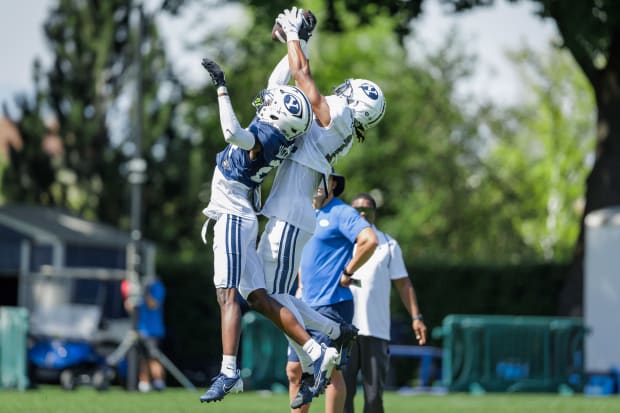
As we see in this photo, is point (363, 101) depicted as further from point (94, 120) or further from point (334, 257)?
point (94, 120)

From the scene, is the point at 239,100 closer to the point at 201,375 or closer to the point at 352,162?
the point at 352,162

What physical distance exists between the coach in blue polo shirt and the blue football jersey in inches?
58.2

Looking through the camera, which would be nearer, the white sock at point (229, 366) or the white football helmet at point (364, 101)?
the white sock at point (229, 366)

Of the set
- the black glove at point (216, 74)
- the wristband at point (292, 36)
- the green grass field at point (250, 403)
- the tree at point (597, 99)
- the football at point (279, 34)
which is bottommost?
the green grass field at point (250, 403)

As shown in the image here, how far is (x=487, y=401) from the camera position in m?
20.1

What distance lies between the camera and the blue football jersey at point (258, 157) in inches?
372

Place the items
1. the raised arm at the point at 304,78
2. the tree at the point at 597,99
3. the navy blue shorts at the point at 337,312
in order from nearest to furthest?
the raised arm at the point at 304,78
the navy blue shorts at the point at 337,312
the tree at the point at 597,99

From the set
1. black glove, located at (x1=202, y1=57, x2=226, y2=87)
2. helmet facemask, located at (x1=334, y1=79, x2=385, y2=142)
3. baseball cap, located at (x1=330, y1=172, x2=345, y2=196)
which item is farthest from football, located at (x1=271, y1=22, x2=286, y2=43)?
baseball cap, located at (x1=330, y1=172, x2=345, y2=196)

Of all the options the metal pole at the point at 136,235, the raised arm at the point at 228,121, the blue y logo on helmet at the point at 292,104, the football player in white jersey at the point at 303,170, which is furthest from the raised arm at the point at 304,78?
the metal pole at the point at 136,235

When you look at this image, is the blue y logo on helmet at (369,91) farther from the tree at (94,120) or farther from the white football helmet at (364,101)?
the tree at (94,120)

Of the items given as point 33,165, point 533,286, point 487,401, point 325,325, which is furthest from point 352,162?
point 325,325

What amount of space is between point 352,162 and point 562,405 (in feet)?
103

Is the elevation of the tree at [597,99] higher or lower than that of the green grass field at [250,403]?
higher

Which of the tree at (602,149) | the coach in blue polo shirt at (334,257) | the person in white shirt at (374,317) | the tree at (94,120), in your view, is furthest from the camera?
the tree at (94,120)
